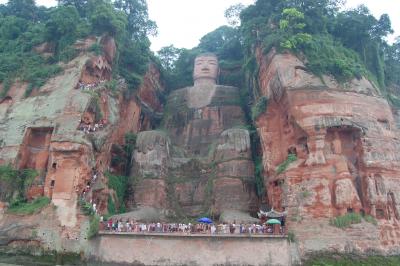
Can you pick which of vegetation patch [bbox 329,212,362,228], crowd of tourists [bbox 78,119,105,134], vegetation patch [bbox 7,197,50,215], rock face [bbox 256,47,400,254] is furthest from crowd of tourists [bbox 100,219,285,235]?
crowd of tourists [bbox 78,119,105,134]

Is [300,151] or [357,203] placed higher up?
[300,151]

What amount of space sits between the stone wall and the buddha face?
77.3 feet

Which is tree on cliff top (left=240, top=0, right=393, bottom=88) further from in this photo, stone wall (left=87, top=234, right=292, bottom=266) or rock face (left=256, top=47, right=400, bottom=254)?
stone wall (left=87, top=234, right=292, bottom=266)

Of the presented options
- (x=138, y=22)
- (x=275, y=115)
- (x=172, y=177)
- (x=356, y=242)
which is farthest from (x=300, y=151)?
(x=138, y=22)

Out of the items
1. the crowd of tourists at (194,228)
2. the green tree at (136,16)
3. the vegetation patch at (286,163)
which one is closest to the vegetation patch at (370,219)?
the crowd of tourists at (194,228)

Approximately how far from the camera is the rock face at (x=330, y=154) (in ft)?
76.5

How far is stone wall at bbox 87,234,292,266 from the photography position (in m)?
21.9

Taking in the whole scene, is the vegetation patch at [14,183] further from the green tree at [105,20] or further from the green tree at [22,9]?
the green tree at [22,9]

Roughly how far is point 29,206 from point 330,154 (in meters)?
19.3

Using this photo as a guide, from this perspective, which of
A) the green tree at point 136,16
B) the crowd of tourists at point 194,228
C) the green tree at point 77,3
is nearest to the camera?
the crowd of tourists at point 194,228

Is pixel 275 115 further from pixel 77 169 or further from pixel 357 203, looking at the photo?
pixel 77 169

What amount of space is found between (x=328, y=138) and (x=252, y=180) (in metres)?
6.79

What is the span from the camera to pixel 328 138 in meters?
25.6

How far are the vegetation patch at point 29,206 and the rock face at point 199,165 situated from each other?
7.05 meters
